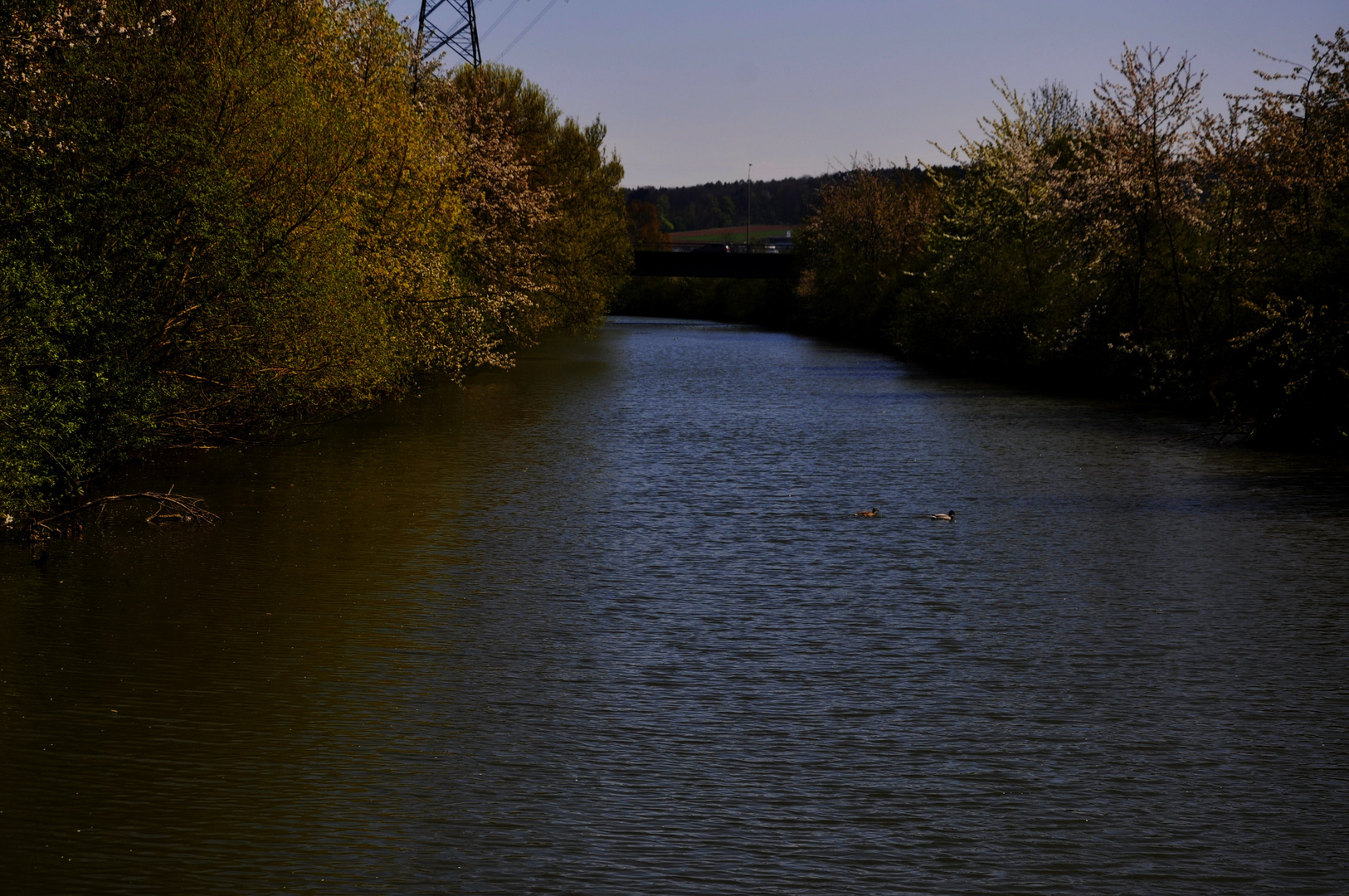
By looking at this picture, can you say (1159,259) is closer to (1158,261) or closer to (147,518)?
(1158,261)

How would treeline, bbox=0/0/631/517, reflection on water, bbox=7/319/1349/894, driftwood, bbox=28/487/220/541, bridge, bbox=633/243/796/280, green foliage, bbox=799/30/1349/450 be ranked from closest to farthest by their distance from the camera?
reflection on water, bbox=7/319/1349/894 → driftwood, bbox=28/487/220/541 → treeline, bbox=0/0/631/517 → green foliage, bbox=799/30/1349/450 → bridge, bbox=633/243/796/280

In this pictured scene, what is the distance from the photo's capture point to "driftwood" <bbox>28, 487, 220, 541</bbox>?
17031 millimetres

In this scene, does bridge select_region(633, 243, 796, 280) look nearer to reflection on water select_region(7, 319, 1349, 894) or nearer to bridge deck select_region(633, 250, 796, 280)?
bridge deck select_region(633, 250, 796, 280)

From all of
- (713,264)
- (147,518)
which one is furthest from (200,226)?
(713,264)

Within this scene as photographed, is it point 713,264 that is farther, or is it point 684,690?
point 713,264

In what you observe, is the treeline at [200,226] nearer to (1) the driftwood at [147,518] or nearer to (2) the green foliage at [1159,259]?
(1) the driftwood at [147,518]

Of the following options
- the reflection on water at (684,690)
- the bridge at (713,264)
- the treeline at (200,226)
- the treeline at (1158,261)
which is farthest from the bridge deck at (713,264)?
the reflection on water at (684,690)

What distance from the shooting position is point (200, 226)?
20203 mm

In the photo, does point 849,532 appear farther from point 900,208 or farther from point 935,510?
point 900,208

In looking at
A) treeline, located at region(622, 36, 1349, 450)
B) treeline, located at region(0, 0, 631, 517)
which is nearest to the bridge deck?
treeline, located at region(622, 36, 1349, 450)

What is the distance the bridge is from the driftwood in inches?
3138

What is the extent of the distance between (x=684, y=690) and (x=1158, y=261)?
30.7 meters

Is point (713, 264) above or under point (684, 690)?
above

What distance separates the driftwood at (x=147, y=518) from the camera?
17031mm
